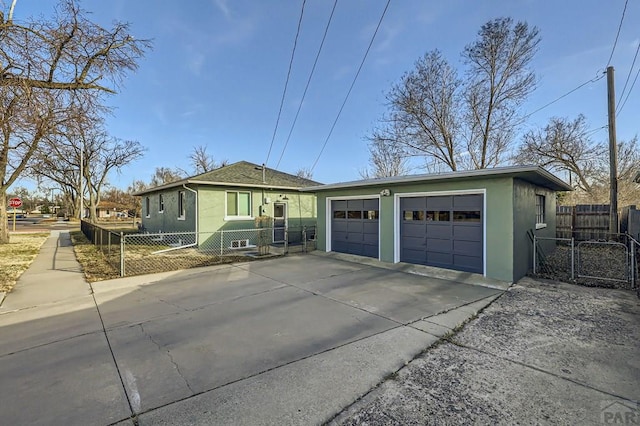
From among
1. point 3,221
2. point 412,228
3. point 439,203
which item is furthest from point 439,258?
point 3,221

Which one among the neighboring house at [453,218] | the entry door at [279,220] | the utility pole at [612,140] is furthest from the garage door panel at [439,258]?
the utility pole at [612,140]

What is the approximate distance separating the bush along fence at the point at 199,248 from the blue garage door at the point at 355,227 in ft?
4.65

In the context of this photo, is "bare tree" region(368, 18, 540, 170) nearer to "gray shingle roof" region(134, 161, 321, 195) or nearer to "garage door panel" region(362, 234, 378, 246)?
"gray shingle roof" region(134, 161, 321, 195)

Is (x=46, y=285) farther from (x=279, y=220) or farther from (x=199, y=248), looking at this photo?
(x=279, y=220)

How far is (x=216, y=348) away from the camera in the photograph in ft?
11.6

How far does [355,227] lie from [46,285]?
27.9ft

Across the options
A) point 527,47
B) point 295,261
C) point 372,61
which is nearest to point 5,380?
point 295,261

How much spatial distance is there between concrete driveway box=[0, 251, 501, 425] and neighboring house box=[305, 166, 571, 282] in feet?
4.06

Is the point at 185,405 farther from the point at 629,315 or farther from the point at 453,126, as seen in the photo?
the point at 453,126

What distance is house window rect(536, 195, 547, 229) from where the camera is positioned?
889 cm

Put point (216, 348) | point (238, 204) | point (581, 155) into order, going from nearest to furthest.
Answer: point (216, 348), point (238, 204), point (581, 155)

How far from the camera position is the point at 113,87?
317 inches

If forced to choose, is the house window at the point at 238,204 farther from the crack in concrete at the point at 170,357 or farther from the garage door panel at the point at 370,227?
the crack in concrete at the point at 170,357

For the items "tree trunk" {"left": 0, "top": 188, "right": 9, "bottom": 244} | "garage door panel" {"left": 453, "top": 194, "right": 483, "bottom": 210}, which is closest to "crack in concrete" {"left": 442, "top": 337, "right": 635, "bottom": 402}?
"garage door panel" {"left": 453, "top": 194, "right": 483, "bottom": 210}
